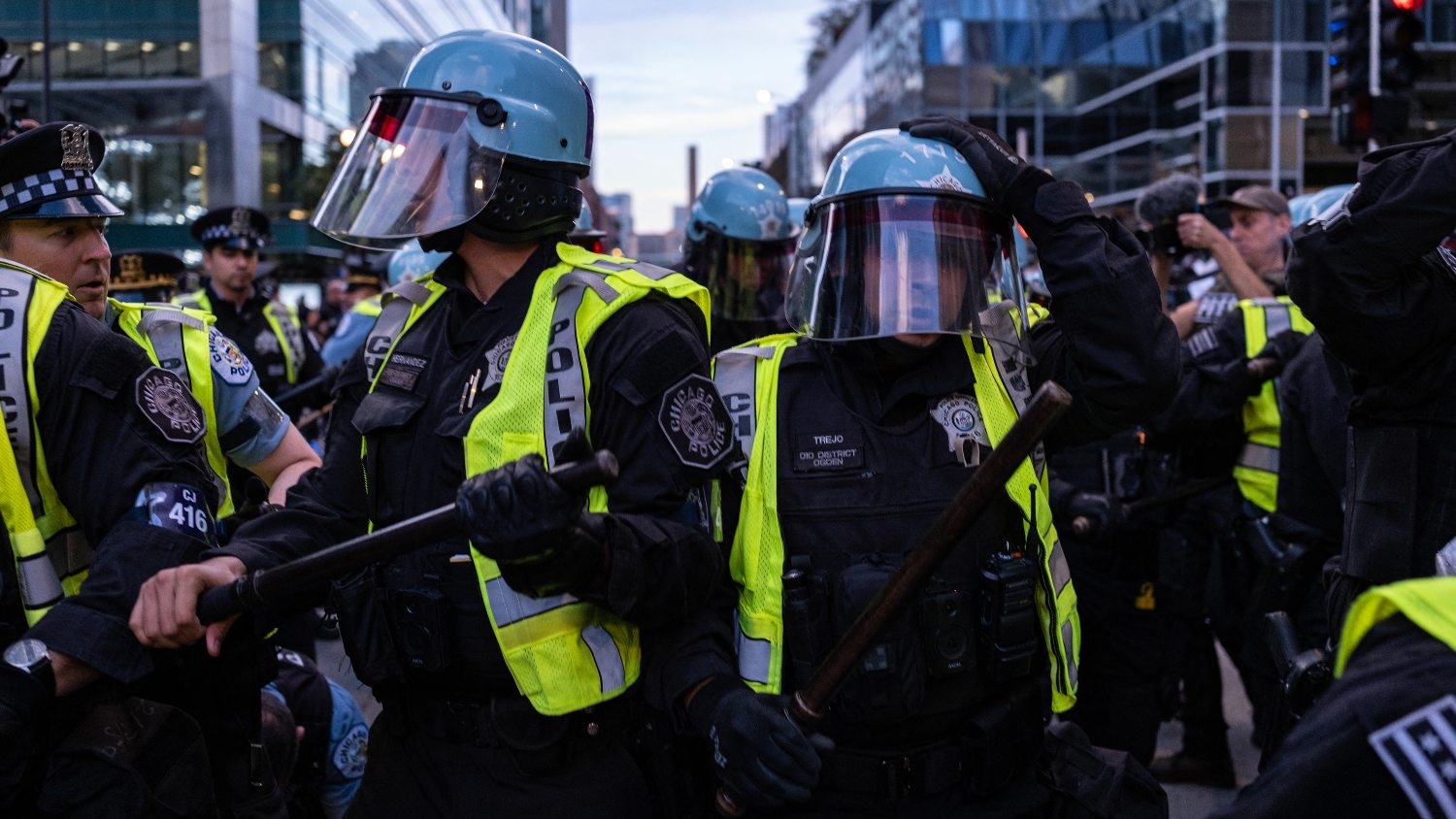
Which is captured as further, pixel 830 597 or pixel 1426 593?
pixel 830 597

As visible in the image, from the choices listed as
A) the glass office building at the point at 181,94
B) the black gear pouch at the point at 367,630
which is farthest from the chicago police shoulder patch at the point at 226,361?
the glass office building at the point at 181,94

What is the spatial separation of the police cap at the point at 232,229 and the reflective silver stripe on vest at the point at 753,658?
612 cm

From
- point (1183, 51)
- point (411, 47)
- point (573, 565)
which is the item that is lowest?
point (573, 565)

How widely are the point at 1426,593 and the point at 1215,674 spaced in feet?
14.8

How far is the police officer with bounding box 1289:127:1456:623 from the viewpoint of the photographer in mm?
2559

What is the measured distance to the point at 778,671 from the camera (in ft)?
8.18

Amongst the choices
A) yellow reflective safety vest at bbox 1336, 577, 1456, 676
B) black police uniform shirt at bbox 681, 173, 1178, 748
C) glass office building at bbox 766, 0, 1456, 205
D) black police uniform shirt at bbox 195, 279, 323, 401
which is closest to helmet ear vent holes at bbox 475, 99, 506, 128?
black police uniform shirt at bbox 681, 173, 1178, 748

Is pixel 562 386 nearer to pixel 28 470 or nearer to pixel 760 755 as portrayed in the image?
pixel 760 755

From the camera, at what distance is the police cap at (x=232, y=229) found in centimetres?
777

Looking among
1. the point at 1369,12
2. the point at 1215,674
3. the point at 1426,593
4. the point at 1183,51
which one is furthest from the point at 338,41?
the point at 1426,593

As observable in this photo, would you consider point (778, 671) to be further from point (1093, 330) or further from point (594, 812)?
A: point (1093, 330)

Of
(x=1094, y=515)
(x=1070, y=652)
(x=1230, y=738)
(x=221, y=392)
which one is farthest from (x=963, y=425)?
(x=1230, y=738)

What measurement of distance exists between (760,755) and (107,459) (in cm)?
135

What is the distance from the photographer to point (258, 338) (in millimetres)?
7742
